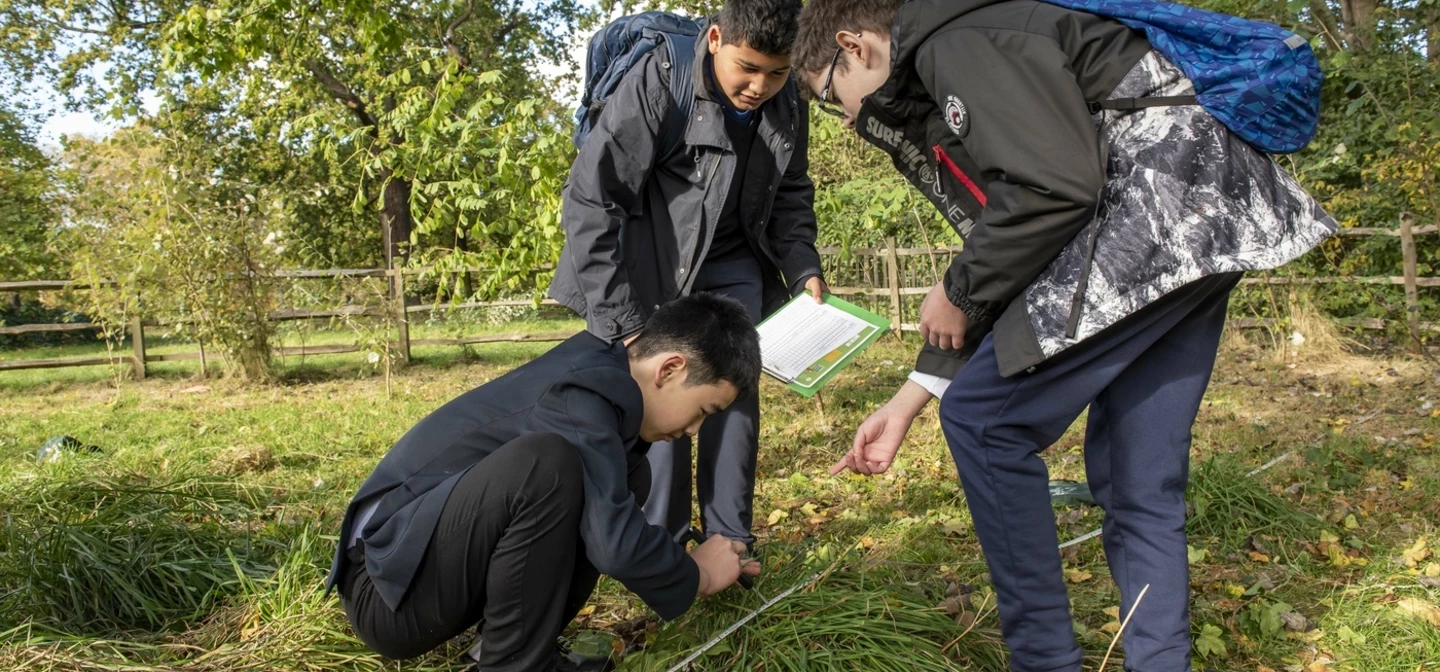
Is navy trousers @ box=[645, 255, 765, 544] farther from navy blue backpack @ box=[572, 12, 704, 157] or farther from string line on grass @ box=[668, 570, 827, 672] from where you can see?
string line on grass @ box=[668, 570, 827, 672]

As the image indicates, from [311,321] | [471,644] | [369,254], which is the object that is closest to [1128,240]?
[471,644]

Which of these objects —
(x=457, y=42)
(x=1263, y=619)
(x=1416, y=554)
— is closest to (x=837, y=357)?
(x=1263, y=619)

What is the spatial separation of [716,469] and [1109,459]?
1.36 meters

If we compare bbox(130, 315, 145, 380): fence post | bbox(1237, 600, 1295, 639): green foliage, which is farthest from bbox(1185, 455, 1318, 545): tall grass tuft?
bbox(130, 315, 145, 380): fence post

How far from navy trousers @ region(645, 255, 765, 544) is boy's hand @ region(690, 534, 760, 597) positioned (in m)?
0.76

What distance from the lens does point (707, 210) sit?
305 cm

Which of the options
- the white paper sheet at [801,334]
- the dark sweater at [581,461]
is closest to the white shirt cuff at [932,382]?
the white paper sheet at [801,334]

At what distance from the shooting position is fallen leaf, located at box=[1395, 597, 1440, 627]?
254 centimetres

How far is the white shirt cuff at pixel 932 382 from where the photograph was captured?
2240 mm

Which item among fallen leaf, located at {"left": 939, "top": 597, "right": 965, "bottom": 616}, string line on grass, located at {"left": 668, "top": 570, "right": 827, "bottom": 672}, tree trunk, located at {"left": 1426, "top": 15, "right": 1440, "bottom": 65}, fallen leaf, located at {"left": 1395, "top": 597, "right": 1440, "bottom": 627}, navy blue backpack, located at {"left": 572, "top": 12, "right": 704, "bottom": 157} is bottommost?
fallen leaf, located at {"left": 1395, "top": 597, "right": 1440, "bottom": 627}

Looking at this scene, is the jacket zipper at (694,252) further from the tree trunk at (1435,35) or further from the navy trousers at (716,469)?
the tree trunk at (1435,35)

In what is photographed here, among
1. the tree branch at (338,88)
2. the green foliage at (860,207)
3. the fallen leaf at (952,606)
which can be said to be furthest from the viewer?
the tree branch at (338,88)

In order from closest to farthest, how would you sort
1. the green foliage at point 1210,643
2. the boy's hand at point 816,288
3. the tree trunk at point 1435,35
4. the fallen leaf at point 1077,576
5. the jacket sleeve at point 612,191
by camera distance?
the green foliage at point 1210,643
the jacket sleeve at point 612,191
the fallen leaf at point 1077,576
the boy's hand at point 816,288
the tree trunk at point 1435,35

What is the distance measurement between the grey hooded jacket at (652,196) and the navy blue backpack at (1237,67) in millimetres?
1373
